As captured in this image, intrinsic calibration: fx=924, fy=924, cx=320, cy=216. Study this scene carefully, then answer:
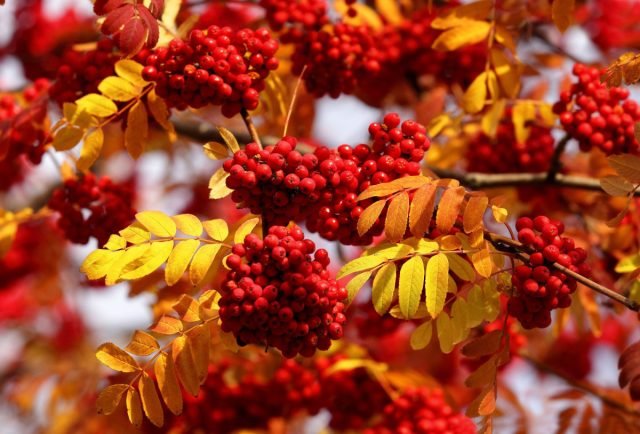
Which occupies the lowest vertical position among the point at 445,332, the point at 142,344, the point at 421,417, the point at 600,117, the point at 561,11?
the point at 421,417

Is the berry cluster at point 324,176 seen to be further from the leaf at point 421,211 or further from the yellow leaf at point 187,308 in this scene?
the yellow leaf at point 187,308

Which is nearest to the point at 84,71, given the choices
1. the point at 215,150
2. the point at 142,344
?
the point at 215,150

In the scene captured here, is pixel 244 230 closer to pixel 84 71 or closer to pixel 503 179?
pixel 84 71

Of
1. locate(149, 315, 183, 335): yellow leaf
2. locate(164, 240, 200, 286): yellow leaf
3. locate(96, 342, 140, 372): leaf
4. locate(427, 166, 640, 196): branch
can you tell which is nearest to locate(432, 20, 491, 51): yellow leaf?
locate(427, 166, 640, 196): branch

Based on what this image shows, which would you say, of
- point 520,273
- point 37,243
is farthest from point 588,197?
point 37,243

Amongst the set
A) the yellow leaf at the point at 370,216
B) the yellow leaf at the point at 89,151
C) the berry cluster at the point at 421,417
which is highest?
the yellow leaf at the point at 370,216

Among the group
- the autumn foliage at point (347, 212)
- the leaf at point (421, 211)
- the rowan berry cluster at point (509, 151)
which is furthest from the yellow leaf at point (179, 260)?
the rowan berry cluster at point (509, 151)

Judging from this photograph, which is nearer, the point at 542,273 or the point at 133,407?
the point at 542,273
